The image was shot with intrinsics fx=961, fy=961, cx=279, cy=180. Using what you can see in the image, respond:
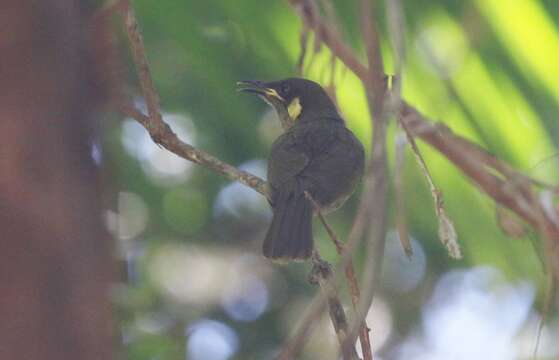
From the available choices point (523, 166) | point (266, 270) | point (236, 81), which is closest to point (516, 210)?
point (523, 166)

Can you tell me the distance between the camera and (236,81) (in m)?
4.85

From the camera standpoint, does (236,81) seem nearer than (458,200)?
No

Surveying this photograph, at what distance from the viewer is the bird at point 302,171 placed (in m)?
4.39

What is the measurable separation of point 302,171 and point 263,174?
3.72ft

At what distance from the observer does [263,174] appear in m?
6.25

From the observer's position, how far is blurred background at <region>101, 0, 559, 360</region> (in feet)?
13.2

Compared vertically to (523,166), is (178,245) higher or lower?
higher

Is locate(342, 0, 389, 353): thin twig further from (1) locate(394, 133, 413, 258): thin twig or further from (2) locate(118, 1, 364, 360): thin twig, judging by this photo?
(2) locate(118, 1, 364, 360): thin twig

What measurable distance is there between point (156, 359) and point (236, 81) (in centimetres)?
143

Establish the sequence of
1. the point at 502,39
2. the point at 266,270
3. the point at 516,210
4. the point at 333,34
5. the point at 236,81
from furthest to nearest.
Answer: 1. the point at 266,270
2. the point at 236,81
3. the point at 502,39
4. the point at 333,34
5. the point at 516,210

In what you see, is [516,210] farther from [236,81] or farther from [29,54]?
[236,81]

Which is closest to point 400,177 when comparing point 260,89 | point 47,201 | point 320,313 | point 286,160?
point 320,313

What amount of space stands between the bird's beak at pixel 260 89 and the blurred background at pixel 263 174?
7 centimetres

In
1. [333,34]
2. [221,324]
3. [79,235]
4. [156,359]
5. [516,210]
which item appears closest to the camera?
[79,235]
